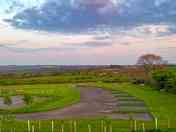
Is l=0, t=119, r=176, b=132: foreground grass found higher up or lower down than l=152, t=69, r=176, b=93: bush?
lower down

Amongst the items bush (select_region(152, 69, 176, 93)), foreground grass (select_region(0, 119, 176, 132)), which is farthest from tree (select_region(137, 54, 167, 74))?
foreground grass (select_region(0, 119, 176, 132))

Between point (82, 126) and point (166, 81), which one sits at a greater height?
point (166, 81)

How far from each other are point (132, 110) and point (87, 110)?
4627 millimetres

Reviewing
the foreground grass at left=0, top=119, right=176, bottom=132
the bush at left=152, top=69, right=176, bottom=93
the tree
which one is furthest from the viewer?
the tree

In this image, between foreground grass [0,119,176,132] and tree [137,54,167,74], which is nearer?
foreground grass [0,119,176,132]

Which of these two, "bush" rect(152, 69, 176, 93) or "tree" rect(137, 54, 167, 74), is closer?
"bush" rect(152, 69, 176, 93)

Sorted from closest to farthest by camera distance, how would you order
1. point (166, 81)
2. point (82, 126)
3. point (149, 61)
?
point (82, 126), point (166, 81), point (149, 61)

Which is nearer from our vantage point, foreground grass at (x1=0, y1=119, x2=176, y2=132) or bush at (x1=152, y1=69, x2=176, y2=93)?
foreground grass at (x1=0, y1=119, x2=176, y2=132)

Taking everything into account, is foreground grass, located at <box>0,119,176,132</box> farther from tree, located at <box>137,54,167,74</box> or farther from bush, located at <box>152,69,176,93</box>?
tree, located at <box>137,54,167,74</box>

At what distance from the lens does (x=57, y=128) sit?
1212 inches

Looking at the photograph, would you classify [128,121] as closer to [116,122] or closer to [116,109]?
[116,122]

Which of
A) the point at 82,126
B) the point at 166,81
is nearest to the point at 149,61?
the point at 166,81

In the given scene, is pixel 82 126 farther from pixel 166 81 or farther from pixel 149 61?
pixel 149 61

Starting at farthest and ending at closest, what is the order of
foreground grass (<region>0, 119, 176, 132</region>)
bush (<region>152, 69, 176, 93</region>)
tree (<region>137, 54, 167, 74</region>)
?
tree (<region>137, 54, 167, 74</region>)
bush (<region>152, 69, 176, 93</region>)
foreground grass (<region>0, 119, 176, 132</region>)
